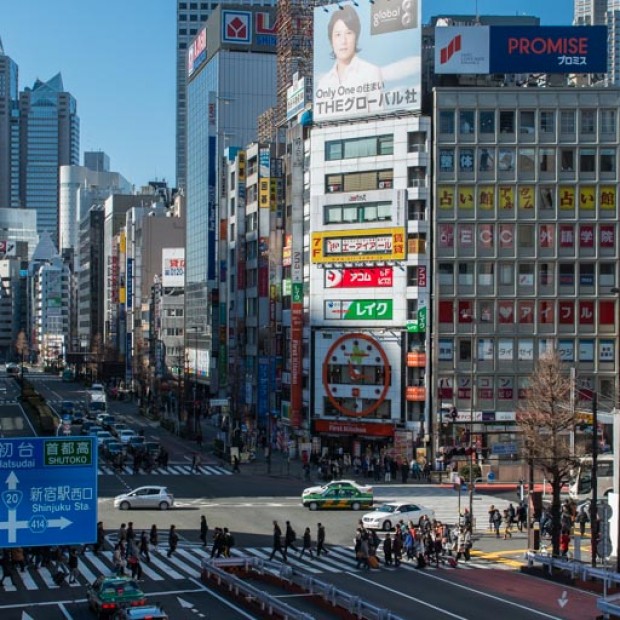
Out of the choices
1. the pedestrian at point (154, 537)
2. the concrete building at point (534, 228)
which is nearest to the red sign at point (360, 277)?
the concrete building at point (534, 228)

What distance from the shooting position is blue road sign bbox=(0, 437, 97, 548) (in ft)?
93.2

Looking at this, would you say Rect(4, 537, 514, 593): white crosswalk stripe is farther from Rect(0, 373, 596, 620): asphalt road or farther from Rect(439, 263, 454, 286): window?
Rect(439, 263, 454, 286): window

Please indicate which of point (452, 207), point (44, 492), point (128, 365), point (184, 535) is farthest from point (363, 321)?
point (128, 365)

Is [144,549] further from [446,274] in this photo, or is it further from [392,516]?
[446,274]

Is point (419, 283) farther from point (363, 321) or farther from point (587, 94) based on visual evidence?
point (587, 94)

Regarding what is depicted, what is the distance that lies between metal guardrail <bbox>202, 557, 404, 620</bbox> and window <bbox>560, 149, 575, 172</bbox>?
44432 millimetres

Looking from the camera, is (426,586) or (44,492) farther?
(426,586)

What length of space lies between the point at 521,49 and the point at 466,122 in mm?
6466

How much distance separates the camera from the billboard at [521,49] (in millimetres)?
78875

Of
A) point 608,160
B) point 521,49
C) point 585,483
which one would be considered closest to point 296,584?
point 585,483

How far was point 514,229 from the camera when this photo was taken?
78.3 m

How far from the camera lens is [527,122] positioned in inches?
3091

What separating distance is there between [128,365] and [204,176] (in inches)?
1854

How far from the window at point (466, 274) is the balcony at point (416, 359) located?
568 centimetres
